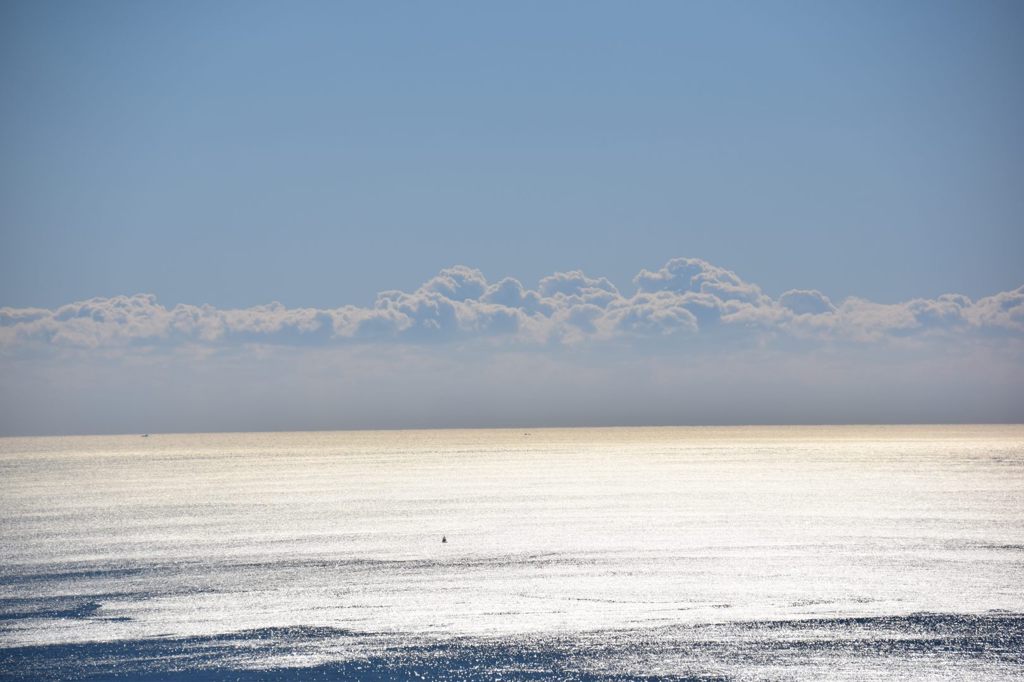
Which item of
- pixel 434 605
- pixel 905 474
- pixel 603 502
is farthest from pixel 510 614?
pixel 905 474

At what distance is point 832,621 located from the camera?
44.0m

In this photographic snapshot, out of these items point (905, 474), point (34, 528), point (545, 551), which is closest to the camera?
point (545, 551)

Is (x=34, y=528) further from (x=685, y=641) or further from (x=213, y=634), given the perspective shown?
(x=685, y=641)

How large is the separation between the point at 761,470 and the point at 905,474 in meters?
35.5

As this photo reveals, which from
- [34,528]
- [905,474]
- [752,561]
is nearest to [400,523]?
[34,528]

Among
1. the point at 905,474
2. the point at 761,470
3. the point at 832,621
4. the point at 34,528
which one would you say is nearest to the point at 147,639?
the point at 832,621

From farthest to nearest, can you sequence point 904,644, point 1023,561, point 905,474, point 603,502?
point 905,474
point 603,502
point 1023,561
point 904,644

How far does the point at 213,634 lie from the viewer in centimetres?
4191

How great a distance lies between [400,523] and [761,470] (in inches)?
4841

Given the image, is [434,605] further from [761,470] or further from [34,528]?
[761,470]

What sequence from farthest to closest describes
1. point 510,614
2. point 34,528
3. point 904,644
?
1. point 34,528
2. point 510,614
3. point 904,644

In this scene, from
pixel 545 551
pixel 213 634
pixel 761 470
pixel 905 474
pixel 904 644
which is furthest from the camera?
pixel 761 470

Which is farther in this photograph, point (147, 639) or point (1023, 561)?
point (1023, 561)

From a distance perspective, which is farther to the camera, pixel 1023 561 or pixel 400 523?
pixel 400 523
